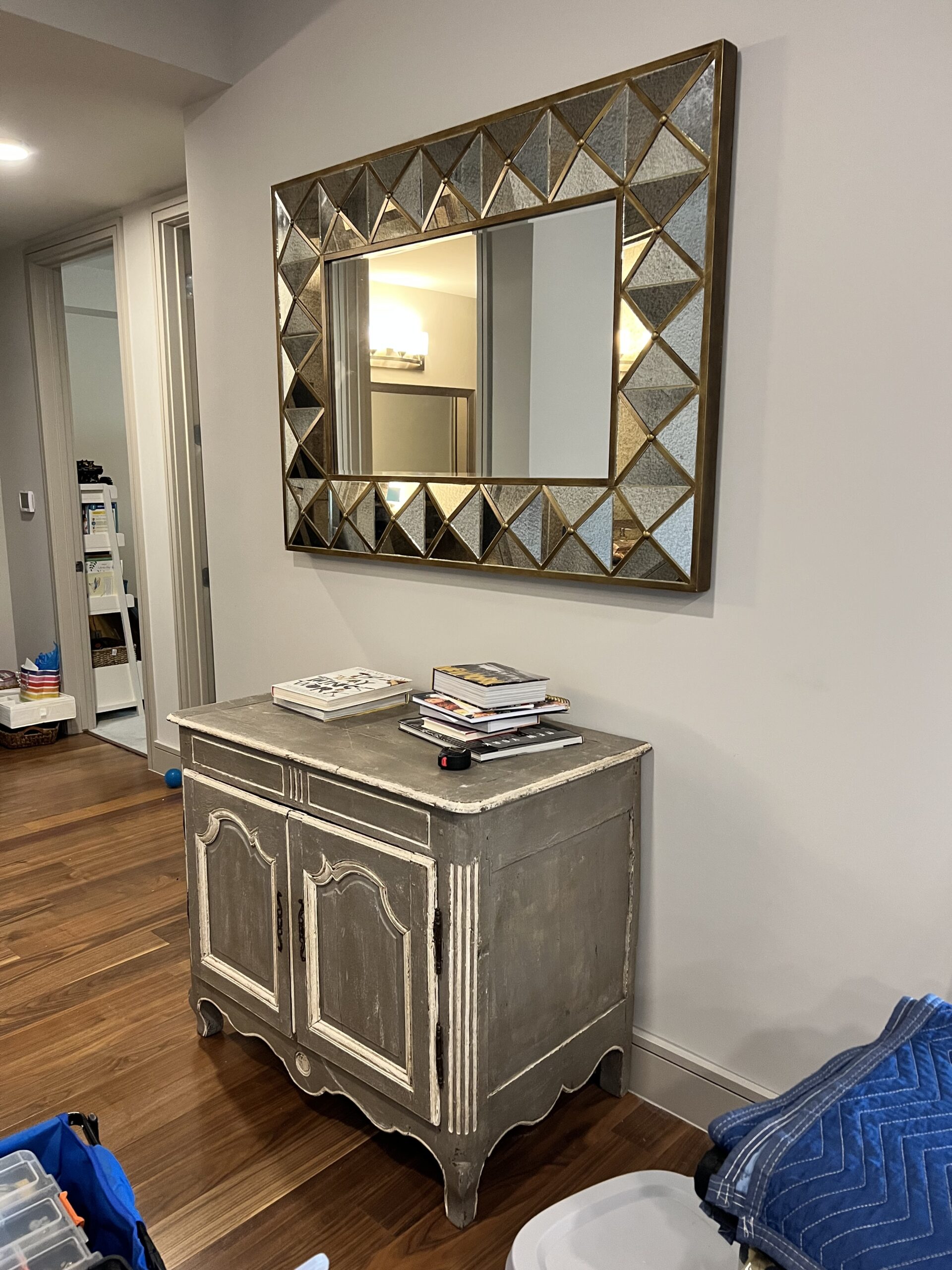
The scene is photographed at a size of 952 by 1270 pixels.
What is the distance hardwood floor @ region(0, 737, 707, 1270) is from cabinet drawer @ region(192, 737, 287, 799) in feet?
2.22

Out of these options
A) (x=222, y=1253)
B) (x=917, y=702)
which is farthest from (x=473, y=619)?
(x=222, y=1253)

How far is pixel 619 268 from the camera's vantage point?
5.75 feet

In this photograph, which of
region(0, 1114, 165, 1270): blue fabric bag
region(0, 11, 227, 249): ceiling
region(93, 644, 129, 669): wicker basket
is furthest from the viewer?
region(93, 644, 129, 669): wicker basket

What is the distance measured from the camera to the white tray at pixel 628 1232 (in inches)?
58.5

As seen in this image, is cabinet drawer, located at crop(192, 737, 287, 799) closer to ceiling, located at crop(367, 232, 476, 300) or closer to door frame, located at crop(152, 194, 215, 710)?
ceiling, located at crop(367, 232, 476, 300)

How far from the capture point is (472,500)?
2.08 meters

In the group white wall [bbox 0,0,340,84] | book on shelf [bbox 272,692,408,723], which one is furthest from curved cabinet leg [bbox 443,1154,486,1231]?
white wall [bbox 0,0,340,84]

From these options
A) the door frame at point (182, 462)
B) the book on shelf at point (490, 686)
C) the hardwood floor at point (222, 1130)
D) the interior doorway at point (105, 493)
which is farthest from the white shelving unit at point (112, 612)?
the book on shelf at point (490, 686)

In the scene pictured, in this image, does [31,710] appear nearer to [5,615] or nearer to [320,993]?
[5,615]

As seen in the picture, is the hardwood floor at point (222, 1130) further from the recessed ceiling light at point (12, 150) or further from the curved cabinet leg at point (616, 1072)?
the recessed ceiling light at point (12, 150)

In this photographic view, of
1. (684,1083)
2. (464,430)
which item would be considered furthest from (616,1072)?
(464,430)

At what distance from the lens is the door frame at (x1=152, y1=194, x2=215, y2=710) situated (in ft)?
11.8

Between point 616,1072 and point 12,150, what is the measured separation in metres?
3.31

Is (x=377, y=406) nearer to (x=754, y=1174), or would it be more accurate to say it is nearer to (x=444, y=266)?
(x=444, y=266)
